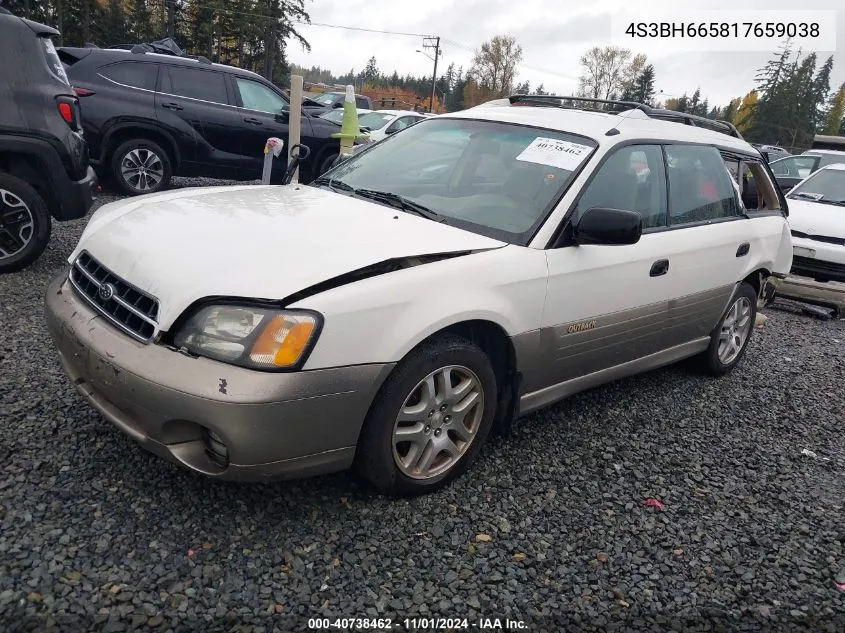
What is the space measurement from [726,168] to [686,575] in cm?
292

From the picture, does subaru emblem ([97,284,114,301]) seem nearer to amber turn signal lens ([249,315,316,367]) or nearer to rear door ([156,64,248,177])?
amber turn signal lens ([249,315,316,367])

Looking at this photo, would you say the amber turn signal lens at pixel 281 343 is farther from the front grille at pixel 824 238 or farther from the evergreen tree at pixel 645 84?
the evergreen tree at pixel 645 84

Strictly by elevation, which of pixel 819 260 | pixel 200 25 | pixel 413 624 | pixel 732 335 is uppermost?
pixel 200 25

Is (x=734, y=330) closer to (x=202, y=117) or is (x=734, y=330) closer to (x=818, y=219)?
(x=818, y=219)

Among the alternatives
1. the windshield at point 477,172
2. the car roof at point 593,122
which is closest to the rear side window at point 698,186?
the car roof at point 593,122

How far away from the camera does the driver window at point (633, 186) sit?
10.6 feet

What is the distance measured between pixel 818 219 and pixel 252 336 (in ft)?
25.7

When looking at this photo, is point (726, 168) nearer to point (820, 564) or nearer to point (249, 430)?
point (820, 564)

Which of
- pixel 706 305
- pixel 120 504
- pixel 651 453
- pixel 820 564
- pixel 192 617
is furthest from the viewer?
pixel 706 305

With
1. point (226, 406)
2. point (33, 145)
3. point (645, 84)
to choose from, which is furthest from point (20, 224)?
point (645, 84)

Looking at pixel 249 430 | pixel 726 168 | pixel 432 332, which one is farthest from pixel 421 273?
pixel 726 168

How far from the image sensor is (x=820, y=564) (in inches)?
106

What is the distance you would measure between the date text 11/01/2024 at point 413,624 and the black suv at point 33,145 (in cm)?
415

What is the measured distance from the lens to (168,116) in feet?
27.3
